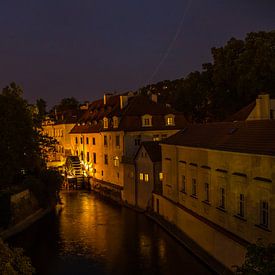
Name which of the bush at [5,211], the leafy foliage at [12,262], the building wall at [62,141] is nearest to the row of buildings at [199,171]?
the leafy foliage at [12,262]

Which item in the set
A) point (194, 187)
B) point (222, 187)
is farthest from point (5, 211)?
point (222, 187)

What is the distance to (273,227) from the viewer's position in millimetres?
16391

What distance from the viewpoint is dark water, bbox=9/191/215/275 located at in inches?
889

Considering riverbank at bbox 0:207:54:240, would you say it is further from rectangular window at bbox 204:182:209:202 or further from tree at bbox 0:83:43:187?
rectangular window at bbox 204:182:209:202

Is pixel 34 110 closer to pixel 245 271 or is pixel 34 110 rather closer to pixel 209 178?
pixel 209 178

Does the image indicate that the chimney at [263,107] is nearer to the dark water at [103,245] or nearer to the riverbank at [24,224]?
the dark water at [103,245]

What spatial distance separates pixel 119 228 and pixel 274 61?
21.2 meters

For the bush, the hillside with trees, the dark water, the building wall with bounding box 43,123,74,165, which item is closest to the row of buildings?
the dark water

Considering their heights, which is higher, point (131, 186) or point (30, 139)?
point (30, 139)

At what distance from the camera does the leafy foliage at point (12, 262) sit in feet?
29.7

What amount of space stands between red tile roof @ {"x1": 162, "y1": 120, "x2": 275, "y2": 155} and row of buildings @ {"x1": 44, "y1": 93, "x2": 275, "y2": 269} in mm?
53

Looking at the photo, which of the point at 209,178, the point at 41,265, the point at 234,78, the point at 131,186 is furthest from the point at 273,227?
the point at 234,78

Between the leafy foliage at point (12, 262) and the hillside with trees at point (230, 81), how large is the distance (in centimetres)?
3493

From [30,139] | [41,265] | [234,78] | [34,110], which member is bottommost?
[41,265]
